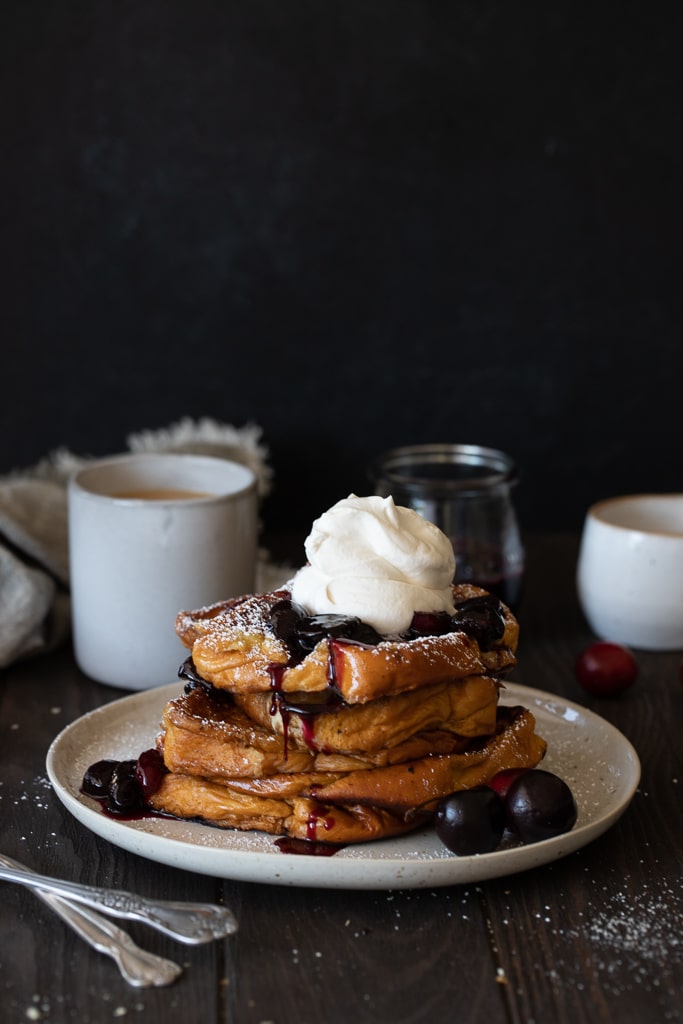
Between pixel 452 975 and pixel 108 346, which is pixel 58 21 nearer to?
pixel 108 346

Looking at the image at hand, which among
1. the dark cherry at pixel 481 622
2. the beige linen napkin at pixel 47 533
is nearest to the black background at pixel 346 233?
the beige linen napkin at pixel 47 533

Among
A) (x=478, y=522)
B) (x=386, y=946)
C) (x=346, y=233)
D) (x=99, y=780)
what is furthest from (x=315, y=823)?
(x=346, y=233)

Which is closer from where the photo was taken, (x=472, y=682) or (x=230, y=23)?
(x=472, y=682)

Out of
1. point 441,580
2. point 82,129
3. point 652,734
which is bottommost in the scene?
point 652,734

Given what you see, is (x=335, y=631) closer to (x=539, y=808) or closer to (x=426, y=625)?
(x=426, y=625)

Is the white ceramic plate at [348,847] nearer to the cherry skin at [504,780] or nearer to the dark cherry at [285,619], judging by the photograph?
the cherry skin at [504,780]

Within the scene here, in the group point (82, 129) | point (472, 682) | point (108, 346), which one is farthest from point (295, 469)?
point (472, 682)

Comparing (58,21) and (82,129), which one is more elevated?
(58,21)
